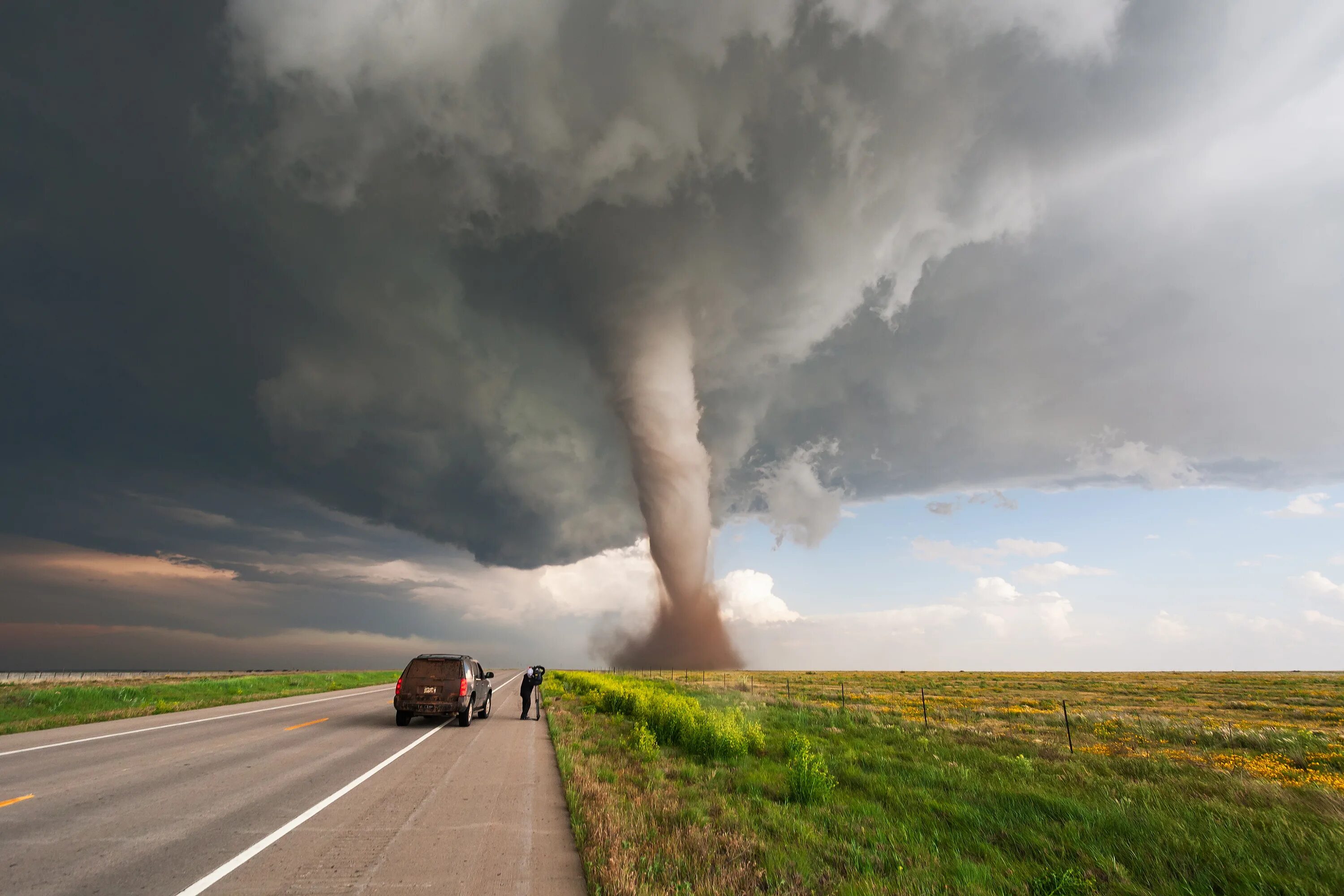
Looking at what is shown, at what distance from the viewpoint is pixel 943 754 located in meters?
14.7

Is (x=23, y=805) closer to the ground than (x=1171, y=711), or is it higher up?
higher up

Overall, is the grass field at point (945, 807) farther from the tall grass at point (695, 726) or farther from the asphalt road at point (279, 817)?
the asphalt road at point (279, 817)

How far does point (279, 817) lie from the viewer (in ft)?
24.0

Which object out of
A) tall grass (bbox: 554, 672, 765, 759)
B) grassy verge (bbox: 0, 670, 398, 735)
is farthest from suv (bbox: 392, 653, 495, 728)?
grassy verge (bbox: 0, 670, 398, 735)

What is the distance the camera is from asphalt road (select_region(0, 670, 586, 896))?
5.41m

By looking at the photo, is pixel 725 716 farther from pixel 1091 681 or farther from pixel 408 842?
pixel 1091 681

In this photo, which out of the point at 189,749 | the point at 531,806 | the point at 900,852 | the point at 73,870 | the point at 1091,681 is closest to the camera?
the point at 73,870

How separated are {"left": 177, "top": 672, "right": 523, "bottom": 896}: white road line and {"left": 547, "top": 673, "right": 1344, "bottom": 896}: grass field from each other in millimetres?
3269

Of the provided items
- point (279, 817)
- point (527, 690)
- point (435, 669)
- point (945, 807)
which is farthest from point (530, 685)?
point (945, 807)

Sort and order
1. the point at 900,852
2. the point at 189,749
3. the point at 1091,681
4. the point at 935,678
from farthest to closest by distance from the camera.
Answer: the point at 935,678 → the point at 1091,681 → the point at 189,749 → the point at 900,852

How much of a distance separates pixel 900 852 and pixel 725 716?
9.10 meters

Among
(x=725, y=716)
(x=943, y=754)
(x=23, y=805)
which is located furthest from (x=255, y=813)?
(x=943, y=754)

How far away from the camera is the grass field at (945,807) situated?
6484mm

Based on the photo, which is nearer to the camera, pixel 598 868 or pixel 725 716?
pixel 598 868
